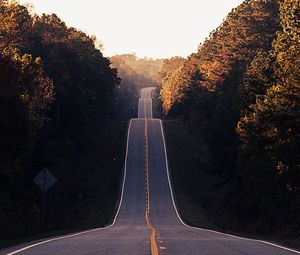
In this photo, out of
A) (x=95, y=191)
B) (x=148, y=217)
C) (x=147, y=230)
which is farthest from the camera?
(x=95, y=191)

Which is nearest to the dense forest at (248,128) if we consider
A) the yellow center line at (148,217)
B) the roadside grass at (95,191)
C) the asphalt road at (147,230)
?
the asphalt road at (147,230)

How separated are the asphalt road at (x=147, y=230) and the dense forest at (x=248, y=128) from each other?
8.20 feet

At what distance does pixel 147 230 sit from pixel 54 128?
42.2 metres

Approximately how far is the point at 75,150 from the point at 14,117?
4995 centimetres

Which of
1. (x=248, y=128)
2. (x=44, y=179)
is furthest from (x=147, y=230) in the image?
(x=248, y=128)

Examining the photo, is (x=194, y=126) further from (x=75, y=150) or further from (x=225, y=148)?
(x=225, y=148)

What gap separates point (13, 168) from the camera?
154 feet

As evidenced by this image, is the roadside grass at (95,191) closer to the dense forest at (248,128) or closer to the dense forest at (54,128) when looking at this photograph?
the dense forest at (54,128)

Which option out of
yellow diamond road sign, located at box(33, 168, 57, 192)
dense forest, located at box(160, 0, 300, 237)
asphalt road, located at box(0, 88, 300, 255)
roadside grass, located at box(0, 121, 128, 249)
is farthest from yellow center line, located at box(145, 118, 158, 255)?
yellow diamond road sign, located at box(33, 168, 57, 192)

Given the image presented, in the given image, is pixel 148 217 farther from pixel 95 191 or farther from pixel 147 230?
pixel 147 230

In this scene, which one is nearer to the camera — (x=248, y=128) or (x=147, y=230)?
(x=147, y=230)

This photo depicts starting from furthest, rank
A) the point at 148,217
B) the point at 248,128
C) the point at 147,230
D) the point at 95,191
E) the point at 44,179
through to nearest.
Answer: the point at 95,191 < the point at 148,217 < the point at 248,128 < the point at 44,179 < the point at 147,230

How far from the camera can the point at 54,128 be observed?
76625mm

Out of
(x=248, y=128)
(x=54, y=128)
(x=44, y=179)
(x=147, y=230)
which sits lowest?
(x=147, y=230)
